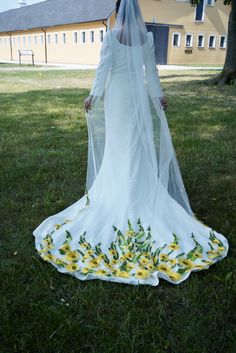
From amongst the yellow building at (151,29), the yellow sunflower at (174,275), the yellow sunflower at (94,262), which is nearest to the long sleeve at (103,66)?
the yellow sunflower at (94,262)

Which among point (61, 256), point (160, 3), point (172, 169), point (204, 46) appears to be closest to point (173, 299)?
point (61, 256)

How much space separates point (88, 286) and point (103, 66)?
1815 mm

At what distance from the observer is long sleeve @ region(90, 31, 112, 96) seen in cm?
325

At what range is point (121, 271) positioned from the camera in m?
3.10

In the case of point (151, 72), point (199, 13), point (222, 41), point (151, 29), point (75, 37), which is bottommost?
point (222, 41)

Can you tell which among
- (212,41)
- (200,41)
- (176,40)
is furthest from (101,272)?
(212,41)

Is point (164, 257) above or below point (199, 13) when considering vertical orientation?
below

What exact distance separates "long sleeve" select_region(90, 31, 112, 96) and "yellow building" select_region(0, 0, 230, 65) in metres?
28.1

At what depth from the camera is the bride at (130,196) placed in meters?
3.20

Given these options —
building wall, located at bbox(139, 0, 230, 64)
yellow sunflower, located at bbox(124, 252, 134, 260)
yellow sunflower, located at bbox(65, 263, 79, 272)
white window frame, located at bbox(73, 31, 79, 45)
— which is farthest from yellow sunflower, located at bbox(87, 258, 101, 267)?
white window frame, located at bbox(73, 31, 79, 45)

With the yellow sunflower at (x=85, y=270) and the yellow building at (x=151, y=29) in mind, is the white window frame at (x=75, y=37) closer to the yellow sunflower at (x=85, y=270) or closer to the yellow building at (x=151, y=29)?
the yellow building at (x=151, y=29)

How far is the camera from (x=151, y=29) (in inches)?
1280

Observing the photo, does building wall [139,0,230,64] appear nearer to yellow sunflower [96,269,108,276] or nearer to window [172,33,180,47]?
window [172,33,180,47]

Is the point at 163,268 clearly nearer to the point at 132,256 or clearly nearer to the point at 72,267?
the point at 132,256
